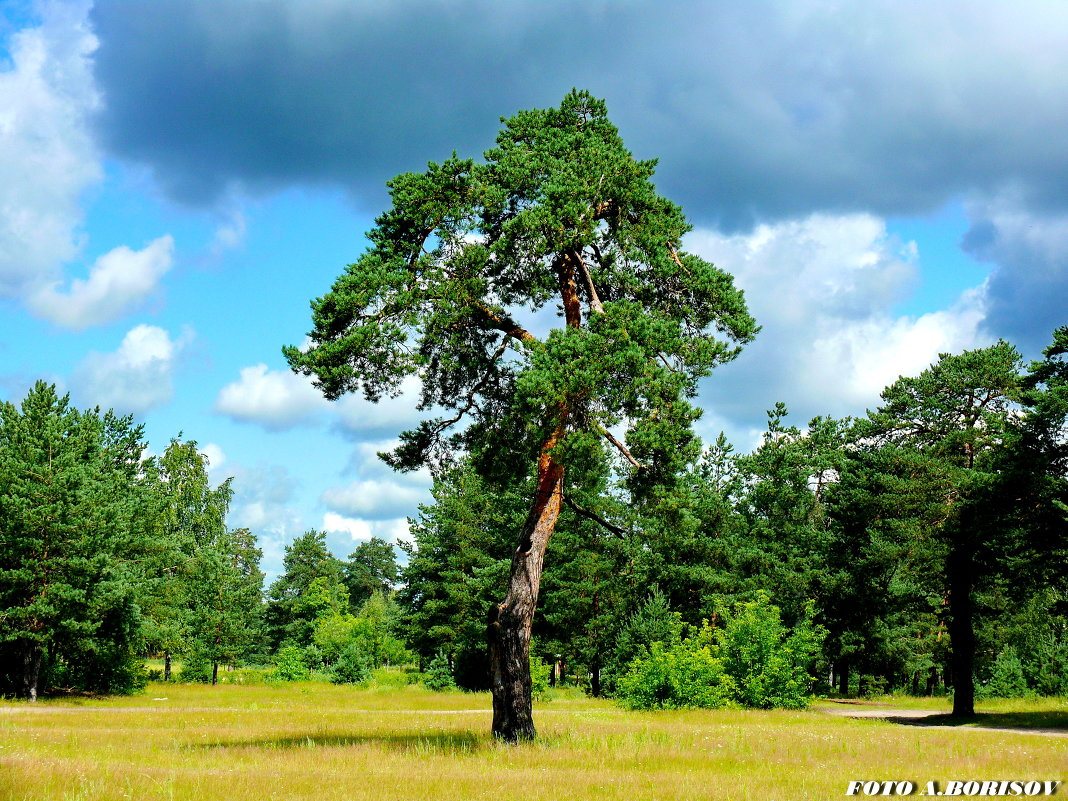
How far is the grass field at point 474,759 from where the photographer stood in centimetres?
1111

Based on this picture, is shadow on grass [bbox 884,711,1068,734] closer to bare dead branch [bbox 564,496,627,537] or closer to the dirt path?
the dirt path

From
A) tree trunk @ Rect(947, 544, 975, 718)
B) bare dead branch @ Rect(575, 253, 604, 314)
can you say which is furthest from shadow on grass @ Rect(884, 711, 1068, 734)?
bare dead branch @ Rect(575, 253, 604, 314)

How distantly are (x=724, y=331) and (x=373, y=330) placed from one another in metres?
7.94

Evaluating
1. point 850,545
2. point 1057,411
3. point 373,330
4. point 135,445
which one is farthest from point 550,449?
point 135,445

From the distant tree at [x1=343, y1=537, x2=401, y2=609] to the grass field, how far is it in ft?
365

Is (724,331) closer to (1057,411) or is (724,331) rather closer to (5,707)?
(1057,411)

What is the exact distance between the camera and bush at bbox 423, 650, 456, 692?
50.2 meters

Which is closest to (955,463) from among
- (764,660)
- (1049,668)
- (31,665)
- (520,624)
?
(1049,668)

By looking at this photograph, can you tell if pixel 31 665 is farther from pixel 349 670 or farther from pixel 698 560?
pixel 698 560

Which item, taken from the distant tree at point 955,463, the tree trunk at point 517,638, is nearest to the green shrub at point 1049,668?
the distant tree at point 955,463

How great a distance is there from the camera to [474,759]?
1448 cm

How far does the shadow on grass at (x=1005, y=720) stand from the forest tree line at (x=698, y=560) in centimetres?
175

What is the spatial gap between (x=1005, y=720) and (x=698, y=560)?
1891 centimetres

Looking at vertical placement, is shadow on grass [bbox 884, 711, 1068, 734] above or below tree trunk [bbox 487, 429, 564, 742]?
below
